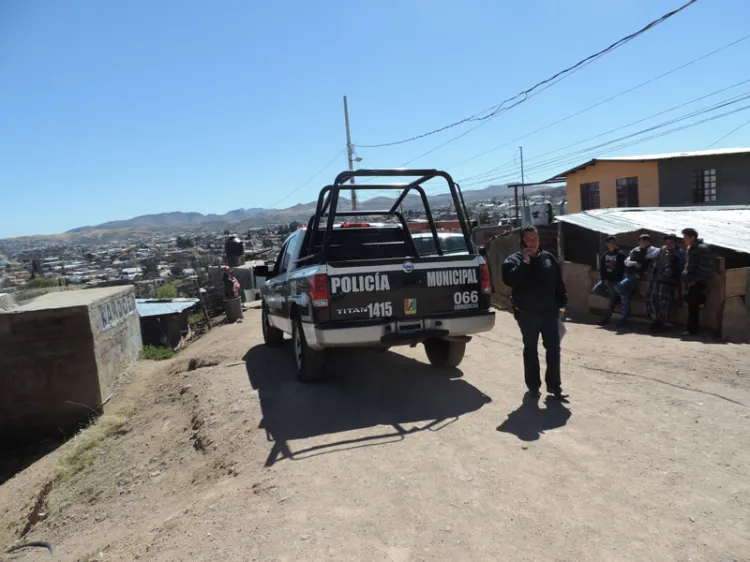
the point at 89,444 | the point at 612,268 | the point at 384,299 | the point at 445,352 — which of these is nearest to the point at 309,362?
the point at 384,299

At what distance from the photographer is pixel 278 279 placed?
7.79m

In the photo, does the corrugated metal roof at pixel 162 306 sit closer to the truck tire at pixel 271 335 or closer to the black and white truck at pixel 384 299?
the truck tire at pixel 271 335

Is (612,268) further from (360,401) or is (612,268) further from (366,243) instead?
(360,401)

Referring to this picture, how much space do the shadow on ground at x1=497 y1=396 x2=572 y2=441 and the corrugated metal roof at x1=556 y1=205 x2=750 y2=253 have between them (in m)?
5.31

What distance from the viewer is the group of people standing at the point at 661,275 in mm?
8359

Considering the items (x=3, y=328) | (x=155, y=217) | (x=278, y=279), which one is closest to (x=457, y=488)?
(x=278, y=279)

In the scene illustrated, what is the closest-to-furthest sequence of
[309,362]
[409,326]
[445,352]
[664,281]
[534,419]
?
1. [534,419]
2. [409,326]
3. [309,362]
4. [445,352]
5. [664,281]

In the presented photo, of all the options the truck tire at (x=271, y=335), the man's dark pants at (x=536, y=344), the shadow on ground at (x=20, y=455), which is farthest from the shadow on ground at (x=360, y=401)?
the shadow on ground at (x=20, y=455)

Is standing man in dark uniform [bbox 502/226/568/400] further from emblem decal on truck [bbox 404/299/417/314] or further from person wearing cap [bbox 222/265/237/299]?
person wearing cap [bbox 222/265/237/299]

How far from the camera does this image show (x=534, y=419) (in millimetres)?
4926

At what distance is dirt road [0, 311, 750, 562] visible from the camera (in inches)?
123

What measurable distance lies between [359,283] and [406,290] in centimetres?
49

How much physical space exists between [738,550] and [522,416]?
2.21 m

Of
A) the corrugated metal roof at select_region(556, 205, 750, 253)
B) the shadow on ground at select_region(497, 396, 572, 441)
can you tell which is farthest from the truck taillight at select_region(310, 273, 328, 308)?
the corrugated metal roof at select_region(556, 205, 750, 253)
